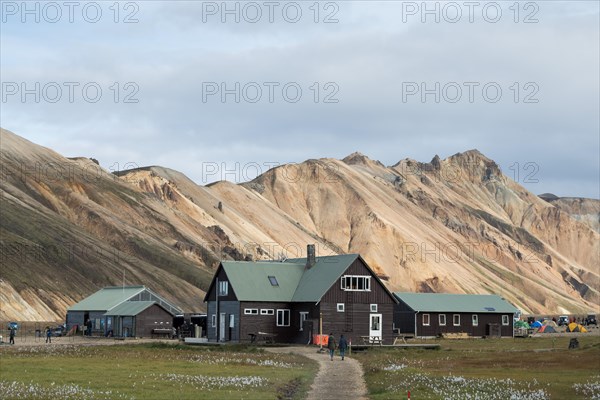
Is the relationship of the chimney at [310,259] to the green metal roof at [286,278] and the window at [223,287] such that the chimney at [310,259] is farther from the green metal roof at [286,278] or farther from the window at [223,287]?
the window at [223,287]

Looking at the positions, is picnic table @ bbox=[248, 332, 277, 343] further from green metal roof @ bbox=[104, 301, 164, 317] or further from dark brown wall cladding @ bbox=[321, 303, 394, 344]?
green metal roof @ bbox=[104, 301, 164, 317]

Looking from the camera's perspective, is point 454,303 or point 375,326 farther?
point 454,303

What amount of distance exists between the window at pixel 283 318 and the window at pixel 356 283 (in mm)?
6238

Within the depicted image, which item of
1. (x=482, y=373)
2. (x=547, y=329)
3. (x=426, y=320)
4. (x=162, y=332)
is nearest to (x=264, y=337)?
(x=162, y=332)

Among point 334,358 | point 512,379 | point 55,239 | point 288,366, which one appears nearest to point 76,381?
point 288,366

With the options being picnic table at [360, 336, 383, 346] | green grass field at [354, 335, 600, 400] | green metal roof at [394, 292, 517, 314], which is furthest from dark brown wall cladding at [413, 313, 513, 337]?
green grass field at [354, 335, 600, 400]

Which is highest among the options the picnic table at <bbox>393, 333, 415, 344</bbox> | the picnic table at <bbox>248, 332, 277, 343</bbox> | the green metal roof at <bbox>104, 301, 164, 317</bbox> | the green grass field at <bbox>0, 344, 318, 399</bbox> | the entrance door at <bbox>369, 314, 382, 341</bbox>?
the green metal roof at <bbox>104, 301, 164, 317</bbox>

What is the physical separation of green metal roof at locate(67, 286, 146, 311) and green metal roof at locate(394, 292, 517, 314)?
31045 millimetres

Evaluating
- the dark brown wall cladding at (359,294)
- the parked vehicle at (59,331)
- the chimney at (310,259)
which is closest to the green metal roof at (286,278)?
the chimney at (310,259)

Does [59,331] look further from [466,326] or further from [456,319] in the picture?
[466,326]

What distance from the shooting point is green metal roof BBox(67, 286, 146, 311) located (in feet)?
363

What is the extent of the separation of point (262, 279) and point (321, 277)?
567 centimetres

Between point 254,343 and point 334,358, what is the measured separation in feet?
63.8

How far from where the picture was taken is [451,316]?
109 metres
